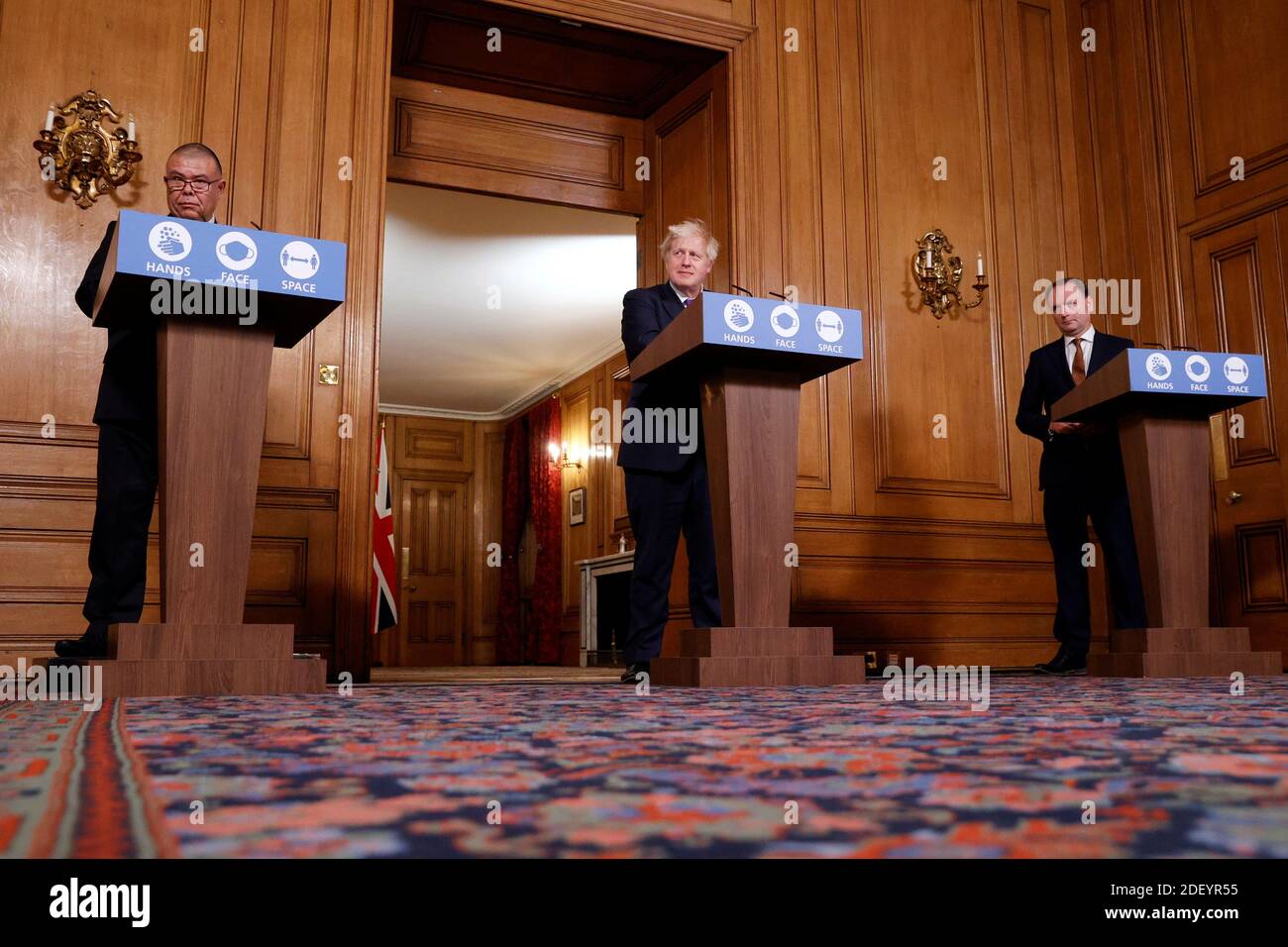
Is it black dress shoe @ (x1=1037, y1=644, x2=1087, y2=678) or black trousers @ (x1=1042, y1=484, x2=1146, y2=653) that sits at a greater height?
black trousers @ (x1=1042, y1=484, x2=1146, y2=653)

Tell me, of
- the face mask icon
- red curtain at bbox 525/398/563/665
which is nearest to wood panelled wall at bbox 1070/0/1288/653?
the face mask icon

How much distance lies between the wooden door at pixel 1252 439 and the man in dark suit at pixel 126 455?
370 cm

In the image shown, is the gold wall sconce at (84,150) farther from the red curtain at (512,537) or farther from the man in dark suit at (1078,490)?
the red curtain at (512,537)

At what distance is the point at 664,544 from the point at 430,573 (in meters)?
8.33

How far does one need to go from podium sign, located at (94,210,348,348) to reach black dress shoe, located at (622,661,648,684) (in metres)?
1.19

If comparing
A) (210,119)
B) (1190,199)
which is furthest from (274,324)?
(1190,199)

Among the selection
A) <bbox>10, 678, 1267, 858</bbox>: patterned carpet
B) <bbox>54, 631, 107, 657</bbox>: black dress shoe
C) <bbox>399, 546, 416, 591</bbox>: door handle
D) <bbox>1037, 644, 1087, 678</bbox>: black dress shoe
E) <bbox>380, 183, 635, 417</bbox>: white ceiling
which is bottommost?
<bbox>1037, 644, 1087, 678</bbox>: black dress shoe

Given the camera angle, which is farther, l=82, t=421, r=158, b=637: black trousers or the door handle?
the door handle

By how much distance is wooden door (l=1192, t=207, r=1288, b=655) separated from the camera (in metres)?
4.05

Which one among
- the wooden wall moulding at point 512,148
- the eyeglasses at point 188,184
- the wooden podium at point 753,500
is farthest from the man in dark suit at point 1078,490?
the eyeglasses at point 188,184

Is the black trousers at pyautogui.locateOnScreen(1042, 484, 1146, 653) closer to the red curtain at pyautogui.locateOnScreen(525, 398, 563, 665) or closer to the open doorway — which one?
the open doorway

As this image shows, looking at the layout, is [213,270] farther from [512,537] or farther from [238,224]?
[512,537]

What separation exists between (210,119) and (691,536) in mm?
2093

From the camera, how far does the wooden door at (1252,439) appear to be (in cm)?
405
